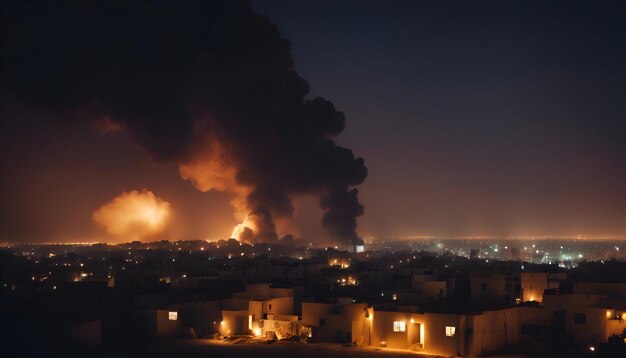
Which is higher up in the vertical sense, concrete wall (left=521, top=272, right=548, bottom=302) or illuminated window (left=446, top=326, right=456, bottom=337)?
concrete wall (left=521, top=272, right=548, bottom=302)

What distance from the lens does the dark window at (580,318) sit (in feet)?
84.1

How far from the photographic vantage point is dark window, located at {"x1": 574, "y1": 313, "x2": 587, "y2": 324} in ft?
84.1

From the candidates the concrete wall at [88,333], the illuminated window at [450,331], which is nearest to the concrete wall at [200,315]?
the concrete wall at [88,333]

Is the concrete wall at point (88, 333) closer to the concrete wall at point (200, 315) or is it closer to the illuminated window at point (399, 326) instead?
the concrete wall at point (200, 315)

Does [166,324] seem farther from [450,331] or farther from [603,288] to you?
[603,288]

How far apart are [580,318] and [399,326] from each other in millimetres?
5610

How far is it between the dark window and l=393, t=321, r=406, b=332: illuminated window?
17.5ft

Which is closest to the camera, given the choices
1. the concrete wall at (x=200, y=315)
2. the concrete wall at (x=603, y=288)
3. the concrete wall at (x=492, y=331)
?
the concrete wall at (x=492, y=331)

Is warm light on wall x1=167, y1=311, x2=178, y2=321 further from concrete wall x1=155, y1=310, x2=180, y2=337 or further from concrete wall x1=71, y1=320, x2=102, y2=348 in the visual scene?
concrete wall x1=71, y1=320, x2=102, y2=348

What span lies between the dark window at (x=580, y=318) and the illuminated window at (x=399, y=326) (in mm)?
5335

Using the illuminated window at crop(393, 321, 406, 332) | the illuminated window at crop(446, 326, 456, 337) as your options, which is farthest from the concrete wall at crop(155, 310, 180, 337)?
the illuminated window at crop(446, 326, 456, 337)

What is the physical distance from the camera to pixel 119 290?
38531 mm

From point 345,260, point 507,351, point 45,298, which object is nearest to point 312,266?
point 345,260

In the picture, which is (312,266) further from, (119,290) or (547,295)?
(547,295)
